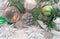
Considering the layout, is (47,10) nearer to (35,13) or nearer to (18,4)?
(35,13)

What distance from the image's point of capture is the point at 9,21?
3.12ft

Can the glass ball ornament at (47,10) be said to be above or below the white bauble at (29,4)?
below

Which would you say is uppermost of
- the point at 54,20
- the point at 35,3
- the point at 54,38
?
the point at 35,3

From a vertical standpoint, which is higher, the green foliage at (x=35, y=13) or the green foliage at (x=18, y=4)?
the green foliage at (x=18, y=4)

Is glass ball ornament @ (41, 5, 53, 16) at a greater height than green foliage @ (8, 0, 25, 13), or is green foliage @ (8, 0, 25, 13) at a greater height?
green foliage @ (8, 0, 25, 13)

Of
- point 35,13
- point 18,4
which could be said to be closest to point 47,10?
point 35,13

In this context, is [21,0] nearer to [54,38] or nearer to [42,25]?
[42,25]

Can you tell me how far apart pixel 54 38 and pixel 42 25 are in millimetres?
106

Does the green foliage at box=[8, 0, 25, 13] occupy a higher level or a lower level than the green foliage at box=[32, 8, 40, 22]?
higher

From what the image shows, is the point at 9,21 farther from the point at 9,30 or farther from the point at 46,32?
the point at 46,32

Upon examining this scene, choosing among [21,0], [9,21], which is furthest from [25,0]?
[9,21]

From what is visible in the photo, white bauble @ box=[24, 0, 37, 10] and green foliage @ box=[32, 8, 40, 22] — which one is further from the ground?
white bauble @ box=[24, 0, 37, 10]

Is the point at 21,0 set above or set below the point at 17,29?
above

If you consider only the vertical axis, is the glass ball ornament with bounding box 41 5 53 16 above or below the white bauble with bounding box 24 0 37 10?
below
